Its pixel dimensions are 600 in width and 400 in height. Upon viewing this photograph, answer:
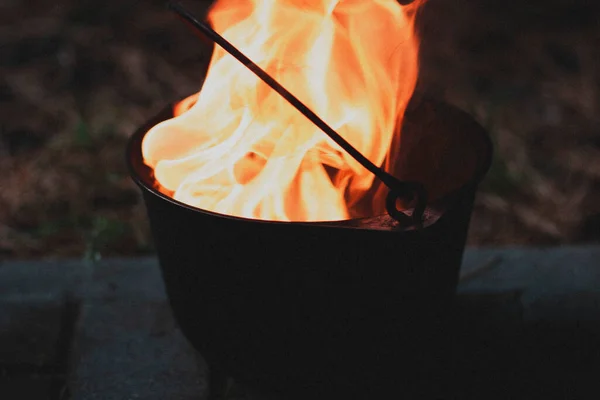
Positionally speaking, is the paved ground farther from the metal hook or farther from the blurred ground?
the metal hook

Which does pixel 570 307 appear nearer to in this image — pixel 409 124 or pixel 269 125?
pixel 409 124

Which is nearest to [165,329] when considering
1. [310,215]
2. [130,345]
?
[130,345]

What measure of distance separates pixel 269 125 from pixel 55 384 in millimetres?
881

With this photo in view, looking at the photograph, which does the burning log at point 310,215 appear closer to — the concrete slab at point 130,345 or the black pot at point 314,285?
the black pot at point 314,285

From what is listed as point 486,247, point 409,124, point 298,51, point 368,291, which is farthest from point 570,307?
point 298,51

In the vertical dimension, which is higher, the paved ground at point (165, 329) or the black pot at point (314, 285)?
the black pot at point (314, 285)

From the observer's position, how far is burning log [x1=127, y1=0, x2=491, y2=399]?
4.74 feet

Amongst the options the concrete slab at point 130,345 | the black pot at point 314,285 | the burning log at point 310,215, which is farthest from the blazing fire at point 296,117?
the concrete slab at point 130,345

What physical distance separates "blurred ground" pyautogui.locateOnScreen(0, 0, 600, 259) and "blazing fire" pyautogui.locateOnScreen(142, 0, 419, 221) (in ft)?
3.09

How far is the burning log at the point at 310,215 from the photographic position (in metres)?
1.45

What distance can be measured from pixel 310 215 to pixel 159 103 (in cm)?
208

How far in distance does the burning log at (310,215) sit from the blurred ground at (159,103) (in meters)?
0.93

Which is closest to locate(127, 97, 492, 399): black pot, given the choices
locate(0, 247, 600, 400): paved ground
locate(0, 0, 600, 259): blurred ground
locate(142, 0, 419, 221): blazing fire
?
locate(142, 0, 419, 221): blazing fire

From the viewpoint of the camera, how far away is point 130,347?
2.06 meters
